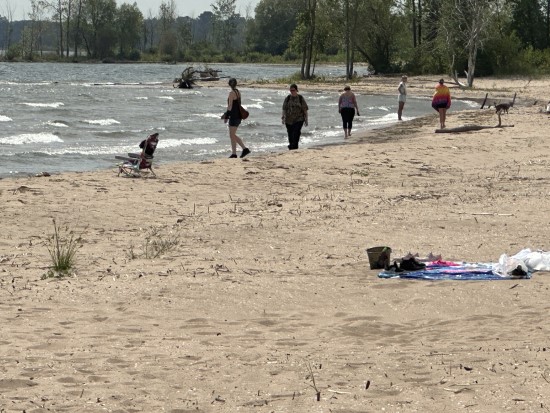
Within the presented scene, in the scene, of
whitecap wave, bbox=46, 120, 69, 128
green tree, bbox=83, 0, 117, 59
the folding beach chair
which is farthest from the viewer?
green tree, bbox=83, 0, 117, 59

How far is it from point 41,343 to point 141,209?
561cm

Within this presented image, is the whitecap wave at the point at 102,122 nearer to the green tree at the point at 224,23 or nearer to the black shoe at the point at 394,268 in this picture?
the black shoe at the point at 394,268

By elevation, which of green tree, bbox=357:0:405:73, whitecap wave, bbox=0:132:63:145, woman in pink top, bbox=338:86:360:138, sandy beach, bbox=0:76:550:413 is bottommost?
whitecap wave, bbox=0:132:63:145

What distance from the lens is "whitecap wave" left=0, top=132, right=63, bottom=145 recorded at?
2480cm

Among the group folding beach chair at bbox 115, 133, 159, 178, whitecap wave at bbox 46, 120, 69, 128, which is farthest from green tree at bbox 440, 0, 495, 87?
folding beach chair at bbox 115, 133, 159, 178

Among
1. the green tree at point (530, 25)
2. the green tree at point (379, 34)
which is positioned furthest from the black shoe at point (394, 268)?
the green tree at point (530, 25)

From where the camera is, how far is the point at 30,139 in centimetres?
2553

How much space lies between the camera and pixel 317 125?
99.9 feet

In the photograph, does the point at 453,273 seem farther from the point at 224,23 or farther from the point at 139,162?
the point at 224,23

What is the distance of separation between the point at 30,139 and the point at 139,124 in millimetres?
6384

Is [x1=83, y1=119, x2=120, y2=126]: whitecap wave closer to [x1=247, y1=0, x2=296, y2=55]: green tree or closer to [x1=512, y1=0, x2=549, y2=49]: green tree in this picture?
[x1=512, y1=0, x2=549, y2=49]: green tree

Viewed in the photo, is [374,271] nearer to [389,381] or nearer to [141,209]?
[389,381]

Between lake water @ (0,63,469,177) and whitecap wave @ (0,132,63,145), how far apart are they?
0.08 feet

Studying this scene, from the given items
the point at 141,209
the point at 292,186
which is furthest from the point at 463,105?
the point at 141,209
